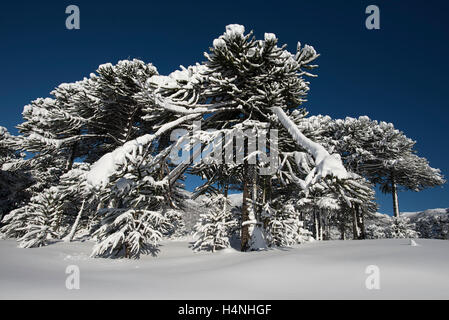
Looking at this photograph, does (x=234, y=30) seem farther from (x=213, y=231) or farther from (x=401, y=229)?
(x=401, y=229)

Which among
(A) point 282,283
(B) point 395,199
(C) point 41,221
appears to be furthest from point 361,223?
(C) point 41,221

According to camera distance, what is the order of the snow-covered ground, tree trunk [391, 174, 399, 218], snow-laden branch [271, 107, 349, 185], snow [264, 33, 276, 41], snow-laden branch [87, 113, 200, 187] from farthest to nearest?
1. tree trunk [391, 174, 399, 218]
2. snow [264, 33, 276, 41]
3. snow-laden branch [87, 113, 200, 187]
4. snow-laden branch [271, 107, 349, 185]
5. the snow-covered ground

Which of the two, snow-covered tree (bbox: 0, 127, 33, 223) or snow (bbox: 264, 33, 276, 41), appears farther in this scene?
snow-covered tree (bbox: 0, 127, 33, 223)

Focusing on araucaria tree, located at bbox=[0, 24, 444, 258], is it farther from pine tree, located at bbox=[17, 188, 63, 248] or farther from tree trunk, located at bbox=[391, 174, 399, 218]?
tree trunk, located at bbox=[391, 174, 399, 218]

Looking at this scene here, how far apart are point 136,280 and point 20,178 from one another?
69.7 feet

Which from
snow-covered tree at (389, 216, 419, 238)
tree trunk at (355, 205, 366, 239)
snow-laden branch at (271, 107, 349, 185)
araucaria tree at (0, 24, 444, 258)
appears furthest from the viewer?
tree trunk at (355, 205, 366, 239)

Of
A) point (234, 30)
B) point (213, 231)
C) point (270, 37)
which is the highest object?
point (234, 30)

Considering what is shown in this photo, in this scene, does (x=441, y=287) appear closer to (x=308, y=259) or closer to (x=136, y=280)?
(x=308, y=259)

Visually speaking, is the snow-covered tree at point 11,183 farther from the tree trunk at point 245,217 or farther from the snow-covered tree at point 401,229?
the snow-covered tree at point 401,229

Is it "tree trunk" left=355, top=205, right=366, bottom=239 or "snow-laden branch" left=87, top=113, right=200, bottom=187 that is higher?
"snow-laden branch" left=87, top=113, right=200, bottom=187

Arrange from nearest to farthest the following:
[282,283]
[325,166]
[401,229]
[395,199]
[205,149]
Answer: [282,283], [325,166], [205,149], [401,229], [395,199]

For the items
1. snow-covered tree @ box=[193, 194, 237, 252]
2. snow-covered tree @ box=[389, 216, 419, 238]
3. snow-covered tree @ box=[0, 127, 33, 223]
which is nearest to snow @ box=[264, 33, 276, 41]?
snow-covered tree @ box=[193, 194, 237, 252]

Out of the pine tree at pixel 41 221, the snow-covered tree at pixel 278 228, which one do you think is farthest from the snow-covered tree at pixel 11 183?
the snow-covered tree at pixel 278 228

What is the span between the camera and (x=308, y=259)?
12.0 ft
